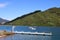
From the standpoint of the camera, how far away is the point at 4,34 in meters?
92.5

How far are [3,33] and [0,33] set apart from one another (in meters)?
3.73

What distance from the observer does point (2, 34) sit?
295ft

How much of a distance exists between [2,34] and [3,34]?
4.02 feet

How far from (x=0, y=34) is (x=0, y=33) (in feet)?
1.42

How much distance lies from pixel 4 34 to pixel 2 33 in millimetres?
1694

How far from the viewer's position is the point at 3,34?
9119 centimetres

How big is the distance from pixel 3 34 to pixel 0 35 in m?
3.90

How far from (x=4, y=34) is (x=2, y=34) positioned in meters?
2.57

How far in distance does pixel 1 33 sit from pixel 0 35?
2.30 metres

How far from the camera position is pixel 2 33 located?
299 feet

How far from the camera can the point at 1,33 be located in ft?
294

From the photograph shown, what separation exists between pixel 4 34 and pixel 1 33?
3153mm

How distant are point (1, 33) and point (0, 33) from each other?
1.04 m

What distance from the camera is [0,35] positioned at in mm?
87375
